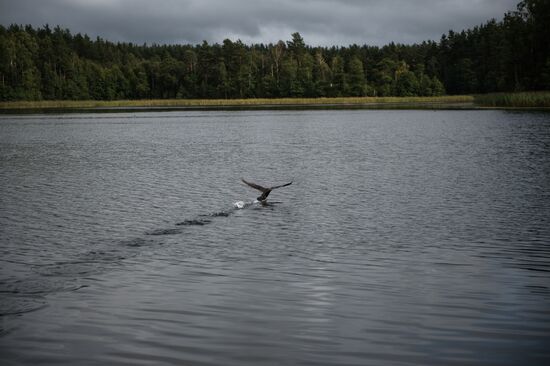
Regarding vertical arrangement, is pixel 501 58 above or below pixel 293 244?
above

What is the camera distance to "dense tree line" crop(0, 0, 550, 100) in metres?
151

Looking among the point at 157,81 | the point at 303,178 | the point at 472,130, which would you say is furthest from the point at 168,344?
the point at 157,81

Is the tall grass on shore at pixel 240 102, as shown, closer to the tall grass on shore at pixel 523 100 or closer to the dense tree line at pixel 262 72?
the dense tree line at pixel 262 72

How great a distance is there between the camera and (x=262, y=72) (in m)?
171

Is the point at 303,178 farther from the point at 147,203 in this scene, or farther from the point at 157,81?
the point at 157,81

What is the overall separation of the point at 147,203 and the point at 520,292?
49.4 ft

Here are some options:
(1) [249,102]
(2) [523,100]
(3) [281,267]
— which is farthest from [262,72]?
(3) [281,267]

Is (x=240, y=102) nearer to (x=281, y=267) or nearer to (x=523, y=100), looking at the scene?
(x=523, y=100)

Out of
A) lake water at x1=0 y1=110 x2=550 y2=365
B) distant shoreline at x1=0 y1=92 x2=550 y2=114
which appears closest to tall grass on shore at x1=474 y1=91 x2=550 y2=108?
distant shoreline at x1=0 y1=92 x2=550 y2=114

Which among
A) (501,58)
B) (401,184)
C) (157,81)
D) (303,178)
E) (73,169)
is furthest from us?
(157,81)

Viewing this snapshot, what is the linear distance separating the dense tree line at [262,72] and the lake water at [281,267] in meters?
116

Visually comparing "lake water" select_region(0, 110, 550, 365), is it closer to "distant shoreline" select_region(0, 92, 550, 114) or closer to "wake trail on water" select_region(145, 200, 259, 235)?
"wake trail on water" select_region(145, 200, 259, 235)

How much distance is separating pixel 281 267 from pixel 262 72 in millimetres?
161620

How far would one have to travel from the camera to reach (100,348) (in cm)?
877
